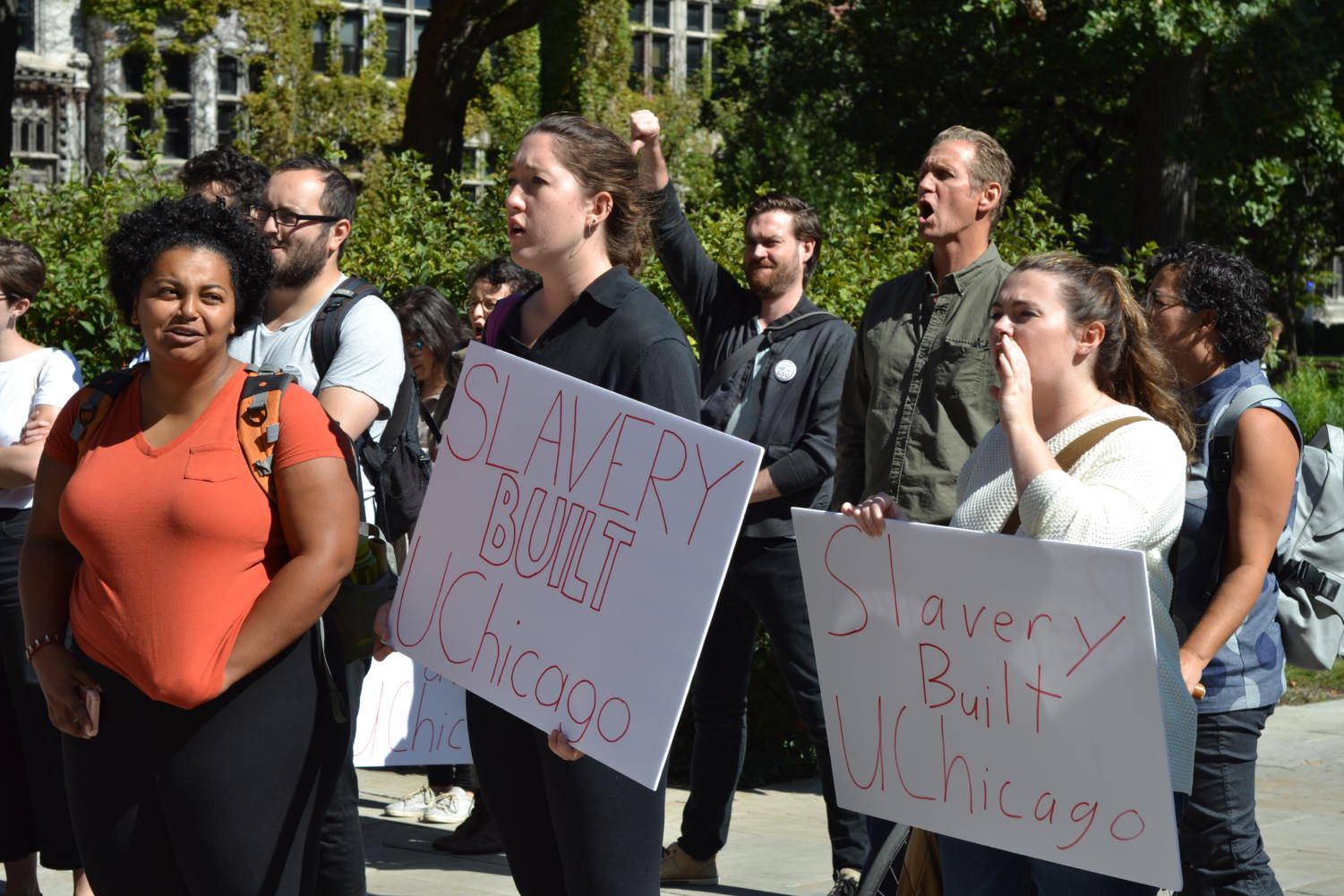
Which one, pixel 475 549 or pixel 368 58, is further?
pixel 368 58

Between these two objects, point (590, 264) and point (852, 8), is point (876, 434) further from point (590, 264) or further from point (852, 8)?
point (852, 8)

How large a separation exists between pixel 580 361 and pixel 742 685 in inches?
89.1

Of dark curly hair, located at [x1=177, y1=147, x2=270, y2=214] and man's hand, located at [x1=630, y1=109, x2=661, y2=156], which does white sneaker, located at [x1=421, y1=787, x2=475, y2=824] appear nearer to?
dark curly hair, located at [x1=177, y1=147, x2=270, y2=214]

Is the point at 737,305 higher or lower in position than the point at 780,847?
higher

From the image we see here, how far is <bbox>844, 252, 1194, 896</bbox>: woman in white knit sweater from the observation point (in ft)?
8.91

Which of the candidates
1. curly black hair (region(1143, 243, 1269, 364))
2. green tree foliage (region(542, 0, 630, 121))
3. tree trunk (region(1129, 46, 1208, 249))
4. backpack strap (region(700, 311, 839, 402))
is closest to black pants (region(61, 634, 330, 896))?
curly black hair (region(1143, 243, 1269, 364))

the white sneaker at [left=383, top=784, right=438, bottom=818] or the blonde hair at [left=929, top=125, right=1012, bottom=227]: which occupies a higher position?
→ the blonde hair at [left=929, top=125, right=1012, bottom=227]

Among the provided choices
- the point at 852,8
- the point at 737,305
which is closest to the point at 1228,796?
the point at 737,305

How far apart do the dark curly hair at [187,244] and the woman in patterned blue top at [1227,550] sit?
1.96 meters

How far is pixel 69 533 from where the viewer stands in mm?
2924

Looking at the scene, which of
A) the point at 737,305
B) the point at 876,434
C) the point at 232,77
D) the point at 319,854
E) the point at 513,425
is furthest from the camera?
the point at 232,77

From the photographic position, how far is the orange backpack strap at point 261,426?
2871 millimetres

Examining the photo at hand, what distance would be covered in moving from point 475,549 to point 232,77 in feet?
177

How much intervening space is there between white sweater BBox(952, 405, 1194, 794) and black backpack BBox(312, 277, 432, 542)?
1.69 meters
